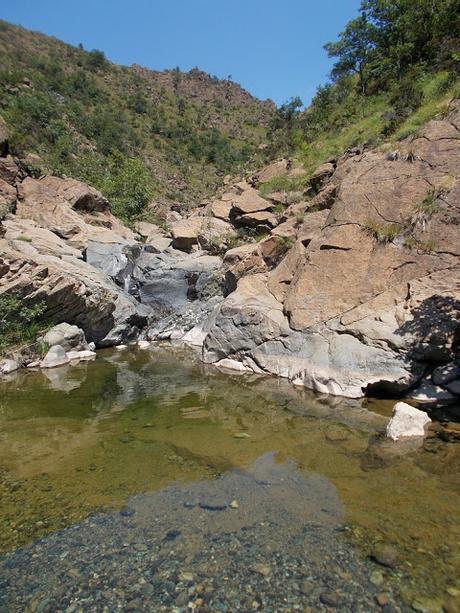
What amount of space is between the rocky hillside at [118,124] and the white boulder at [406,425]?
31.0 m

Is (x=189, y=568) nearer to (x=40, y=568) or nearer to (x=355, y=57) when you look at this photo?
(x=40, y=568)

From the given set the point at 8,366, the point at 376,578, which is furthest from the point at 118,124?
the point at 376,578

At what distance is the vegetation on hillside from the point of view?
52.1 ft

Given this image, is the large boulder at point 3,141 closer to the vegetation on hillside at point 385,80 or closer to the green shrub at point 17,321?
the green shrub at point 17,321

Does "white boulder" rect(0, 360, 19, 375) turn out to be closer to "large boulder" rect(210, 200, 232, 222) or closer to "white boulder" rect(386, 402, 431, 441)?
"white boulder" rect(386, 402, 431, 441)

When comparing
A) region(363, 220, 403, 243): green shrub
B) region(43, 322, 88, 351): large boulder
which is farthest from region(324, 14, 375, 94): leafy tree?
region(43, 322, 88, 351): large boulder

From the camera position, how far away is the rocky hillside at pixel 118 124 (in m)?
41.5

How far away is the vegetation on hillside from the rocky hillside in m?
17.7

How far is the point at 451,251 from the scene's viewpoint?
10047 mm

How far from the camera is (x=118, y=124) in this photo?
59.9m

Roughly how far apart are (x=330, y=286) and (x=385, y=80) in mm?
17597

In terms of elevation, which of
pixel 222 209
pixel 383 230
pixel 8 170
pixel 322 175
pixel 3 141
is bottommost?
pixel 383 230

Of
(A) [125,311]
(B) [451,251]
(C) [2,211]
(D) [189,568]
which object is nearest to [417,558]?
(D) [189,568]

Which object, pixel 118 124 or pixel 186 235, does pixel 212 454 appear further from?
pixel 118 124
